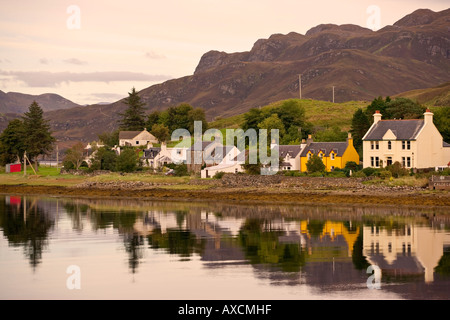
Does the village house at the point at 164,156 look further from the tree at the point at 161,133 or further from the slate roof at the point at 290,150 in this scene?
the slate roof at the point at 290,150

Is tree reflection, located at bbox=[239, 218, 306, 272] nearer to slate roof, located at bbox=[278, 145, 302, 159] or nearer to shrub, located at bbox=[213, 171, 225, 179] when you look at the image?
shrub, located at bbox=[213, 171, 225, 179]

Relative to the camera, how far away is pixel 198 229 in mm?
41031

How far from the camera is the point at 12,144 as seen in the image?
99688mm

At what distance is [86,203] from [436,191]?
32972mm

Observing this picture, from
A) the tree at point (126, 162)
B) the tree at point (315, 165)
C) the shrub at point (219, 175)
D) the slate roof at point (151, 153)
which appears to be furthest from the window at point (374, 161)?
the slate roof at point (151, 153)

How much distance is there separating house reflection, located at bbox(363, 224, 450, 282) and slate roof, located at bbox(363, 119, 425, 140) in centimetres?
2117

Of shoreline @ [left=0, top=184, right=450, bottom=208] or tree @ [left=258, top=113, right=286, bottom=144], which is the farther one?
tree @ [left=258, top=113, right=286, bottom=144]

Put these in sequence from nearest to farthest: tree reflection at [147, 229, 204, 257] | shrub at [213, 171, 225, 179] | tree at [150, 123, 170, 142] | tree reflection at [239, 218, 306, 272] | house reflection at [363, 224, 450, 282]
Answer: house reflection at [363, 224, 450, 282] < tree reflection at [239, 218, 306, 272] < tree reflection at [147, 229, 204, 257] < shrub at [213, 171, 225, 179] < tree at [150, 123, 170, 142]

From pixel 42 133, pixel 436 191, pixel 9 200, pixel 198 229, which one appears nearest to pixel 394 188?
pixel 436 191

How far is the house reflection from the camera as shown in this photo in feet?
92.3

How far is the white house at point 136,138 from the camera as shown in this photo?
100 m

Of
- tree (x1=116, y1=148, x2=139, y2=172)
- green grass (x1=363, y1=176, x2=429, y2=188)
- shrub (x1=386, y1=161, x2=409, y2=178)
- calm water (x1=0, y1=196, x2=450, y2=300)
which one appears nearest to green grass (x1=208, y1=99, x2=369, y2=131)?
tree (x1=116, y1=148, x2=139, y2=172)

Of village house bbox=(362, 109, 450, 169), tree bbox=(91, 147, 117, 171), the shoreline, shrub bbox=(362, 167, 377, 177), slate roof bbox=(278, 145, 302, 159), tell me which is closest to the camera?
the shoreline
